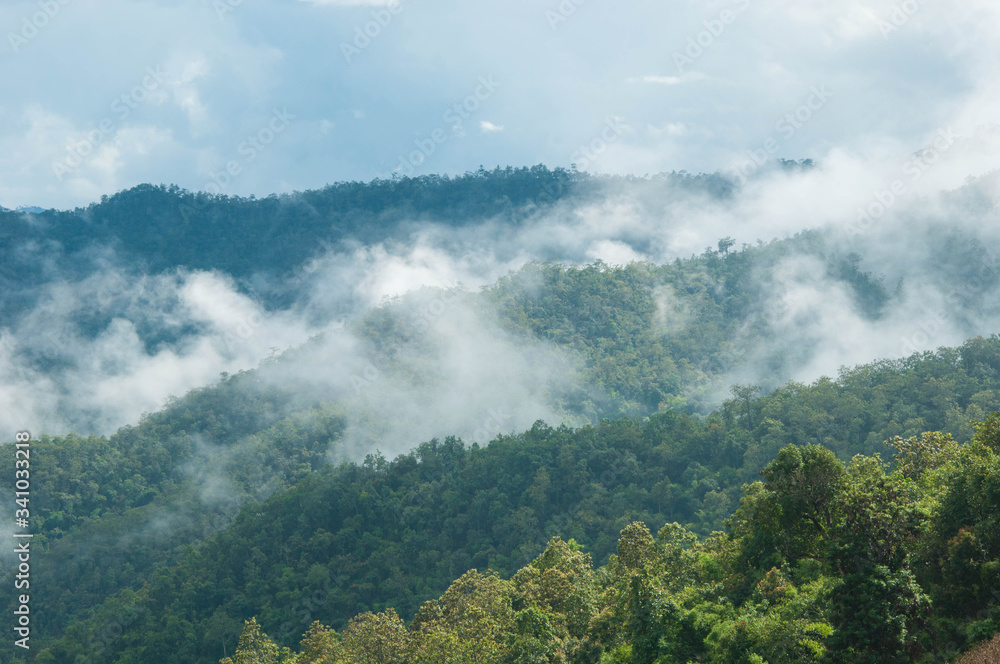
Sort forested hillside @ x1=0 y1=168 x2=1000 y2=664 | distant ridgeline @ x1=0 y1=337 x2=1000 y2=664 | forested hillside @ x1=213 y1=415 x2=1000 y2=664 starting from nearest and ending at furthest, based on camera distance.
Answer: forested hillside @ x1=213 y1=415 x2=1000 y2=664, distant ridgeline @ x1=0 y1=337 x2=1000 y2=664, forested hillside @ x1=0 y1=168 x2=1000 y2=664

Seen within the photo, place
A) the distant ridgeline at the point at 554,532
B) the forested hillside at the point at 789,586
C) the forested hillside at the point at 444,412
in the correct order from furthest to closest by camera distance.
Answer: the forested hillside at the point at 444,412
the distant ridgeline at the point at 554,532
the forested hillside at the point at 789,586

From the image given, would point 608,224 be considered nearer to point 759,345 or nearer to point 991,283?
point 759,345

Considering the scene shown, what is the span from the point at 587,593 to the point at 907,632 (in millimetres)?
10330

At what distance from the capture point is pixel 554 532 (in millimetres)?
58531

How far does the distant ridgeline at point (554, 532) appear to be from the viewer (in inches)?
767

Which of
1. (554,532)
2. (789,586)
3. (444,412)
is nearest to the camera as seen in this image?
(789,586)

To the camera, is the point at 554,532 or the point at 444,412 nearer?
the point at 554,532

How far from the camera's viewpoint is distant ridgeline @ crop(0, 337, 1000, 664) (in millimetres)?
19484

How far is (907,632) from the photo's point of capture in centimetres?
1855

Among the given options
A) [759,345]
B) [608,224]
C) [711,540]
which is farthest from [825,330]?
[711,540]

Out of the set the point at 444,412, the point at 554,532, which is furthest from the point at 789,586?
the point at 444,412

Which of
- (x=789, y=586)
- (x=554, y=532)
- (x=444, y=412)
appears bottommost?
(x=789, y=586)

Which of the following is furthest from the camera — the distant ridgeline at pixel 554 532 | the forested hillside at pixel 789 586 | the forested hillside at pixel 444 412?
the forested hillside at pixel 444 412

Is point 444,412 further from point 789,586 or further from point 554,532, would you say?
point 789,586
